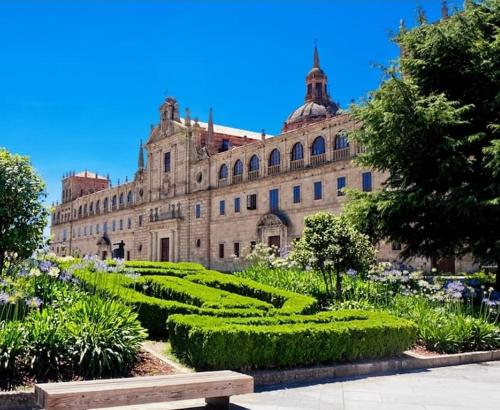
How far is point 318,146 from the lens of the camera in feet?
120

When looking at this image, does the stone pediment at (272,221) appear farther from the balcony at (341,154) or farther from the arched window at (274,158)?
the balcony at (341,154)

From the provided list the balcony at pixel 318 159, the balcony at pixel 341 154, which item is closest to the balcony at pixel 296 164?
the balcony at pixel 318 159

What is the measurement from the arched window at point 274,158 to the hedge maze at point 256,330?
95.9 ft

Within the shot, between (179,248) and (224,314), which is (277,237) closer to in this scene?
(179,248)

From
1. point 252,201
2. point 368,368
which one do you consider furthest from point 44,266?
point 252,201

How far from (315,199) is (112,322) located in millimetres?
29621

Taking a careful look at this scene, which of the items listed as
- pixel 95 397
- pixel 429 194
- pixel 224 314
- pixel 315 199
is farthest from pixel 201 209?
pixel 95 397

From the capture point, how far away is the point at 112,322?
7496 mm

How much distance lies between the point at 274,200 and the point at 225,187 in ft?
22.0

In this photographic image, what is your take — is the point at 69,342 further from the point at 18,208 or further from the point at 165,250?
the point at 165,250

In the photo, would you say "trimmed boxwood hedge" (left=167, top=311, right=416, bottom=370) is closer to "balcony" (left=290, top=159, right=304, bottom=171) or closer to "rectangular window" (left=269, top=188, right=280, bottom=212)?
"balcony" (left=290, top=159, right=304, bottom=171)

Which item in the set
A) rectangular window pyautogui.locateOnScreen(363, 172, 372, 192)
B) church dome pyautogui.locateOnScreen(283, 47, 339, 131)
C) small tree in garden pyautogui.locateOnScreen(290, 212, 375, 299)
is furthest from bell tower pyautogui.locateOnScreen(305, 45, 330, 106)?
small tree in garden pyautogui.locateOnScreen(290, 212, 375, 299)

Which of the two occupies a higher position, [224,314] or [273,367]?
[224,314]

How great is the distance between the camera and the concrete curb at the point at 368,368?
7.68 metres
